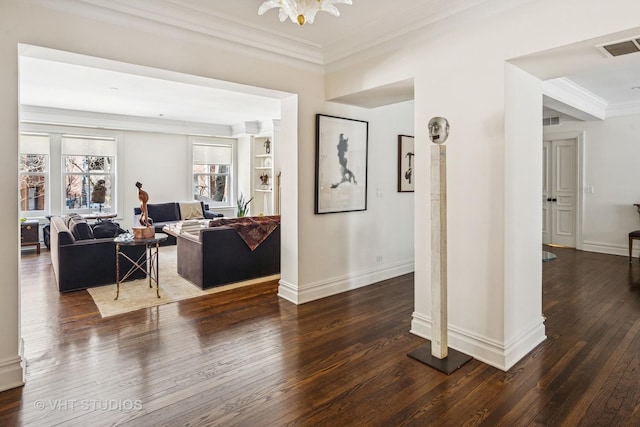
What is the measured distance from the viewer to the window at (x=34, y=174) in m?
7.20

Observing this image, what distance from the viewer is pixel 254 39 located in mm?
3352

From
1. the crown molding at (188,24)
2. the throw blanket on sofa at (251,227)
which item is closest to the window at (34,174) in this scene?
the throw blanket on sofa at (251,227)

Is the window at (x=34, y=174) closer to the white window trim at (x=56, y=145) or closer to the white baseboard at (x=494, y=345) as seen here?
the white window trim at (x=56, y=145)

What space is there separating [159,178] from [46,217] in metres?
2.30

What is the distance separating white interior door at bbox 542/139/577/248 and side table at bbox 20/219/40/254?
9.54 m

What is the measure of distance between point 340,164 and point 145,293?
8.72ft

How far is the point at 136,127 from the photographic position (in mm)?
7922

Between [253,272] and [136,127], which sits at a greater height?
[136,127]

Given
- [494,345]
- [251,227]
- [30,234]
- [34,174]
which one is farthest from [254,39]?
[34,174]

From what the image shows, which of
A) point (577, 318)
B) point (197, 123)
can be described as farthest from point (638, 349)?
point (197, 123)

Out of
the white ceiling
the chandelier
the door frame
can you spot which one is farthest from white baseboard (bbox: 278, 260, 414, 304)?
the door frame

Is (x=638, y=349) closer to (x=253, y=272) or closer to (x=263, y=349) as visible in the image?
(x=263, y=349)

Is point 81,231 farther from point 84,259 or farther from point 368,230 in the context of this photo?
point 368,230

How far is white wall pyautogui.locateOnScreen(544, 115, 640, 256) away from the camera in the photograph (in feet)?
20.7
